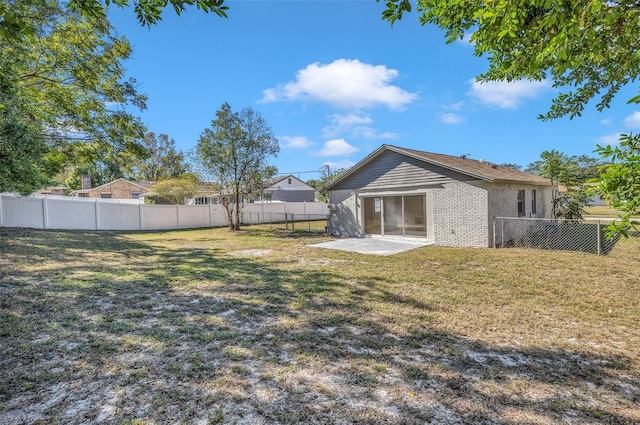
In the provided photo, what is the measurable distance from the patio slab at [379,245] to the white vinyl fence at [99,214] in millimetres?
7352

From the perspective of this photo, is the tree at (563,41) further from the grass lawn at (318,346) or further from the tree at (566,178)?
the tree at (566,178)

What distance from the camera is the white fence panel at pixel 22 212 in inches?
540

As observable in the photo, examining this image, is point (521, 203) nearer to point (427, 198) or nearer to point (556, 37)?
point (427, 198)

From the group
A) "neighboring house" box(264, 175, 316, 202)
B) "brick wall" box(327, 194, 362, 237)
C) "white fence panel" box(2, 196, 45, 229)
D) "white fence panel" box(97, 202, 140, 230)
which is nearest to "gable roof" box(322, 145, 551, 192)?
"brick wall" box(327, 194, 362, 237)

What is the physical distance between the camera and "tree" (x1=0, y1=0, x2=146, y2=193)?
8.47 m

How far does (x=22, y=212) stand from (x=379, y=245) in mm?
16063

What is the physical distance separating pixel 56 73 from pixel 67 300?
402 inches

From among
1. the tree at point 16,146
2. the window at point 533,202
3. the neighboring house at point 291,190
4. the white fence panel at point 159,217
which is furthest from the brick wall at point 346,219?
the neighboring house at point 291,190

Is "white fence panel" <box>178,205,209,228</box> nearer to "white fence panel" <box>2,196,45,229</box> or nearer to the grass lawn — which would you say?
"white fence panel" <box>2,196,45,229</box>

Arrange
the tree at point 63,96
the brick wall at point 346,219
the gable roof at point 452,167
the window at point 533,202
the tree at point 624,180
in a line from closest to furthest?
the tree at point 624,180 → the tree at point 63,96 → the gable roof at point 452,167 → the window at point 533,202 → the brick wall at point 346,219

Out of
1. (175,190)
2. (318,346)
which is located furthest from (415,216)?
(175,190)

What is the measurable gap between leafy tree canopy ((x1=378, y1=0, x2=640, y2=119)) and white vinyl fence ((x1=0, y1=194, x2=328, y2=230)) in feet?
49.7

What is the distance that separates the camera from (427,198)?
1180 cm

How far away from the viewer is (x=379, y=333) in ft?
12.6
